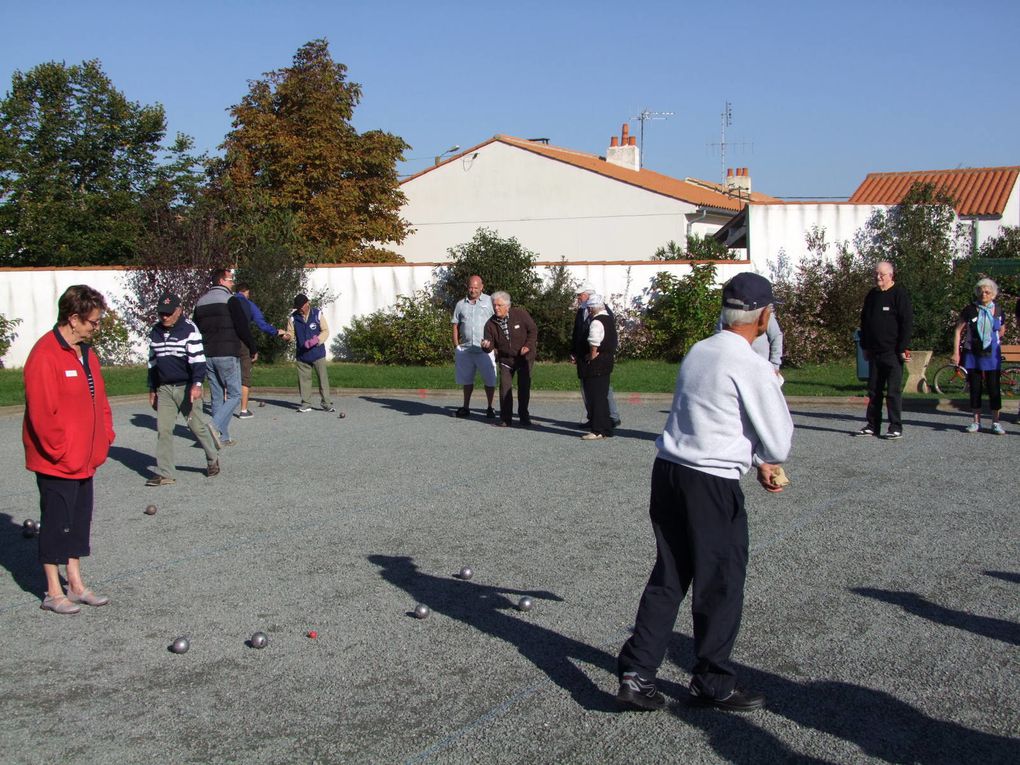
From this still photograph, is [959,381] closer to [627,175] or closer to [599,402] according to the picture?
[599,402]

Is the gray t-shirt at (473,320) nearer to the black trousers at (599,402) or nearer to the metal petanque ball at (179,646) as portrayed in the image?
the black trousers at (599,402)

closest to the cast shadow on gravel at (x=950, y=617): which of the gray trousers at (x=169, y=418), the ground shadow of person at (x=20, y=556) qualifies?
the ground shadow of person at (x=20, y=556)

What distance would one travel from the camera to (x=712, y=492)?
13.8 feet

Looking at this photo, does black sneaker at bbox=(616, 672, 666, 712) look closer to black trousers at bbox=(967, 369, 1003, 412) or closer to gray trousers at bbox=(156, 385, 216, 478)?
gray trousers at bbox=(156, 385, 216, 478)

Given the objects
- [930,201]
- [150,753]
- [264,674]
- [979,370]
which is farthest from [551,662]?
[930,201]

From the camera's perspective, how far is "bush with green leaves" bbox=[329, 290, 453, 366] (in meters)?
22.5

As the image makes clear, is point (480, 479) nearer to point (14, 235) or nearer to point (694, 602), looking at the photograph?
point (694, 602)

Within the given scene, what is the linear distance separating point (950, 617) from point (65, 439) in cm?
507

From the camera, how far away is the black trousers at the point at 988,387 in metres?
11.7

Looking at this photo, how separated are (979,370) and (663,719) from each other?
361 inches

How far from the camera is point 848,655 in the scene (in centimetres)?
494

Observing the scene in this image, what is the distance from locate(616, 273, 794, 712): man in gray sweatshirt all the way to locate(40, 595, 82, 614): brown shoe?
3.35 metres

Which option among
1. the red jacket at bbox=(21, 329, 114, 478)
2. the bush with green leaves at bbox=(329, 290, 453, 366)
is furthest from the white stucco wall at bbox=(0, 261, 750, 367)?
the red jacket at bbox=(21, 329, 114, 478)

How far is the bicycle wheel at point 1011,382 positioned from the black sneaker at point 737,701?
1188 cm
